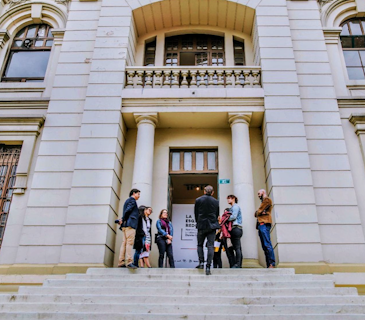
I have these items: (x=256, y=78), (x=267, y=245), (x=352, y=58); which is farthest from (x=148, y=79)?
(x=352, y=58)

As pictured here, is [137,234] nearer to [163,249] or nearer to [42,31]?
[163,249]

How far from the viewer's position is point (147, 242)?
8.41 m

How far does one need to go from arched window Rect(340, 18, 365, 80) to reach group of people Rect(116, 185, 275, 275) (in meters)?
6.60

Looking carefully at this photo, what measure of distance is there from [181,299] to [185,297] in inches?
3.0

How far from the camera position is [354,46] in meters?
12.3

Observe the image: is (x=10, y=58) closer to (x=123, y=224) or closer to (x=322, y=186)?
(x=123, y=224)

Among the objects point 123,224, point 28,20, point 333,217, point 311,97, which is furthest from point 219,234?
point 28,20

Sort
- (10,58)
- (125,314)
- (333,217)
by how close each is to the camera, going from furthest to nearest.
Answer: (10,58), (333,217), (125,314)

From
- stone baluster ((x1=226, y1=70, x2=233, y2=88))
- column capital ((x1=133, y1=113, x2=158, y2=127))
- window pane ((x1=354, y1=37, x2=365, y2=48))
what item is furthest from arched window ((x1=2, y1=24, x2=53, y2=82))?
window pane ((x1=354, y1=37, x2=365, y2=48))

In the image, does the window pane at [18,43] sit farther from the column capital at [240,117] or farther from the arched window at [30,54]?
the column capital at [240,117]

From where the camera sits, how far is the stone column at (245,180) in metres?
9.07

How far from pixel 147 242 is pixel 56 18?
30.8ft


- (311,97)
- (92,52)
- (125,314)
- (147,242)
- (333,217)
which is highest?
(92,52)

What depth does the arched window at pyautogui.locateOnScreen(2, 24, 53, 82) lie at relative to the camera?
1209 cm
